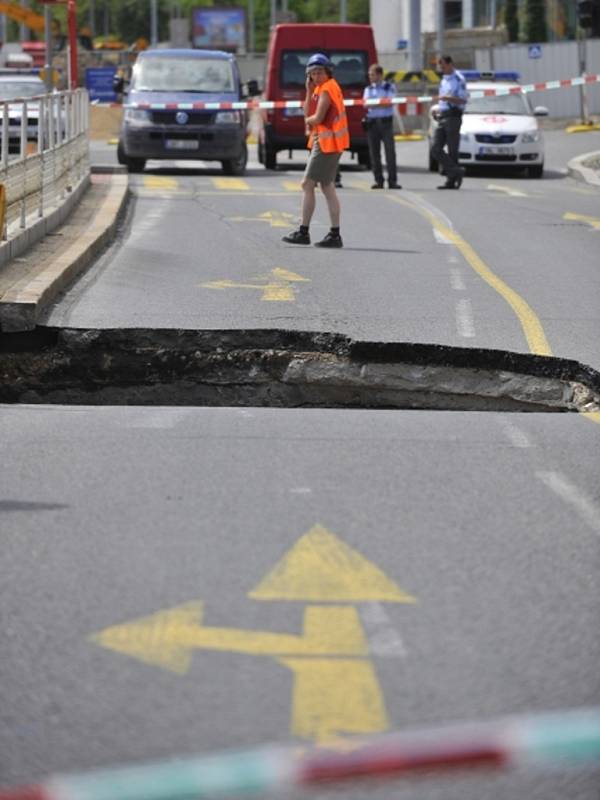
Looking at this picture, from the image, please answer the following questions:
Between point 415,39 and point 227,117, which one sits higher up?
point 415,39

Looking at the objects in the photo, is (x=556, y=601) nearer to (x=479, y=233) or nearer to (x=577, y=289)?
(x=577, y=289)

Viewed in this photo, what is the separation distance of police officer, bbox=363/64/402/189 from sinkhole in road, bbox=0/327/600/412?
1490 centimetres

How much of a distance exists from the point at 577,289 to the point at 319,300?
241 cm

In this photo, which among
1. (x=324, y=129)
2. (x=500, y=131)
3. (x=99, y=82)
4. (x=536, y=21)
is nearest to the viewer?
(x=324, y=129)

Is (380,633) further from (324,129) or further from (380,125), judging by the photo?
(380,125)

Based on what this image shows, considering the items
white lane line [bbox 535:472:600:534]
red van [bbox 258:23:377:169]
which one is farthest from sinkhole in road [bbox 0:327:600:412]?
red van [bbox 258:23:377:169]

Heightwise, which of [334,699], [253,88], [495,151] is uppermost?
[253,88]

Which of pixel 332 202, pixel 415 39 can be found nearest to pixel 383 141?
pixel 332 202

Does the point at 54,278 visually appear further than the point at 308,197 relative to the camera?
No

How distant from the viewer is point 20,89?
1303 inches

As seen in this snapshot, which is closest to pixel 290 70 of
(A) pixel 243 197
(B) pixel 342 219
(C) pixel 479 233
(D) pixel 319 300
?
(A) pixel 243 197

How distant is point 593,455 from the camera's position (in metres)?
7.61

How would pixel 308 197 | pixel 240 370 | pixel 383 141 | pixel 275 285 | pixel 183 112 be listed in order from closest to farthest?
1. pixel 240 370
2. pixel 275 285
3. pixel 308 197
4. pixel 383 141
5. pixel 183 112

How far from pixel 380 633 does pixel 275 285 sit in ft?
29.1
